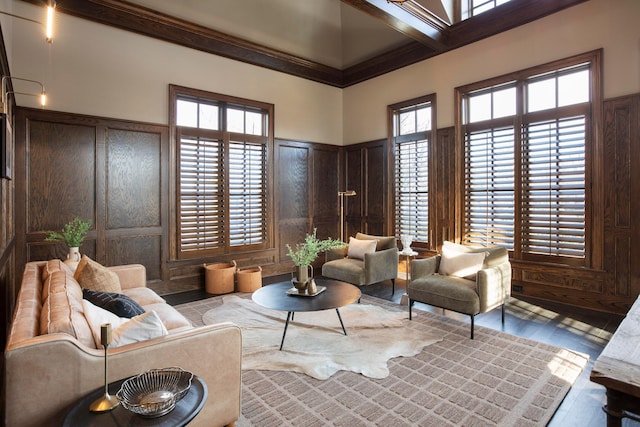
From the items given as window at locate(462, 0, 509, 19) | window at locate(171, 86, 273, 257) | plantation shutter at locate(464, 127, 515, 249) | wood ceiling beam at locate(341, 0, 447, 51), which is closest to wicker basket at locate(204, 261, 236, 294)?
window at locate(171, 86, 273, 257)

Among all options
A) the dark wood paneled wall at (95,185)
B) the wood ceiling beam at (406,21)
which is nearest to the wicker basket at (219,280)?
the dark wood paneled wall at (95,185)

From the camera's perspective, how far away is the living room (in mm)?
3975

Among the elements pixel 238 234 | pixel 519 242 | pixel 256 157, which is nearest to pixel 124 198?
pixel 238 234

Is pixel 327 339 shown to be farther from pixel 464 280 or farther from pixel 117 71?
pixel 117 71

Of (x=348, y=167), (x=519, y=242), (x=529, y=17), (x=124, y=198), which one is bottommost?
(x=519, y=242)

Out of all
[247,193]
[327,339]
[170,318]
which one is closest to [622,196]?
[327,339]

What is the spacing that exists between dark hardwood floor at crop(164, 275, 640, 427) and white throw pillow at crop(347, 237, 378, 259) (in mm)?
543

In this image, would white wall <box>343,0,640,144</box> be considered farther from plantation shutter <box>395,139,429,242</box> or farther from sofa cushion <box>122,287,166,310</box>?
sofa cushion <box>122,287,166,310</box>

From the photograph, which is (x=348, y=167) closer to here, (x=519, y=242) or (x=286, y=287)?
(x=519, y=242)

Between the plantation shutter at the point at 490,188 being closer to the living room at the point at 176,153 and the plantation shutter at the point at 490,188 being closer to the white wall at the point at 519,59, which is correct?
the living room at the point at 176,153

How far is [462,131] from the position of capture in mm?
5309

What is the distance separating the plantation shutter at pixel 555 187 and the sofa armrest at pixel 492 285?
3.74 ft

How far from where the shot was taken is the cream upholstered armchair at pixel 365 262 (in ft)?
15.5

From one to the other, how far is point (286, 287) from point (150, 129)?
299 cm
